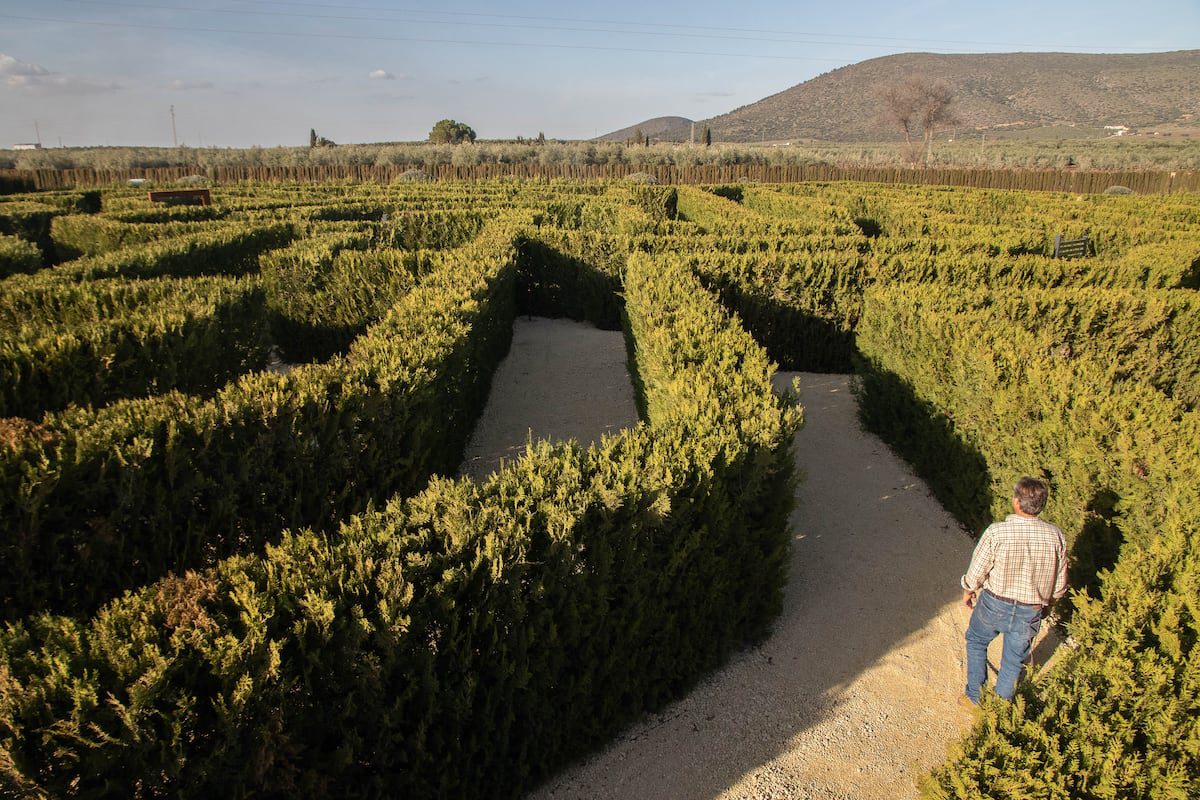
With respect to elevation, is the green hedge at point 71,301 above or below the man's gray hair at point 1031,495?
above

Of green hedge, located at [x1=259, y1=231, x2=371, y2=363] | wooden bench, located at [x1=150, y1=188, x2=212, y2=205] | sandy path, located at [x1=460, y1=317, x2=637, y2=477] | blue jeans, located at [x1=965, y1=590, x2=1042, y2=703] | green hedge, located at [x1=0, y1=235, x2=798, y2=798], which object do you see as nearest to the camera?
green hedge, located at [x1=0, y1=235, x2=798, y2=798]

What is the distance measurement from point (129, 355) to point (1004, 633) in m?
8.08

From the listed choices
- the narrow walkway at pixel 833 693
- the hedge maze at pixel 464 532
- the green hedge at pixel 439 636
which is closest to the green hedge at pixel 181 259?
the hedge maze at pixel 464 532

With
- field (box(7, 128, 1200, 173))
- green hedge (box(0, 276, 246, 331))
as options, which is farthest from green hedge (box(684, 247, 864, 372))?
field (box(7, 128, 1200, 173))

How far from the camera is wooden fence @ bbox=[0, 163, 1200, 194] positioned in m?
34.9

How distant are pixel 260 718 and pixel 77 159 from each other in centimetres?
6462

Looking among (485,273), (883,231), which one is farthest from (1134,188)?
(485,273)

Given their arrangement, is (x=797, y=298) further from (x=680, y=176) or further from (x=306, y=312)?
(x=680, y=176)

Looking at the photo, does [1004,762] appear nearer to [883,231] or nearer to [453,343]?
[453,343]

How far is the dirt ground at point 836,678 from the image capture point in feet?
12.4

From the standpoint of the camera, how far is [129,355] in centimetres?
678

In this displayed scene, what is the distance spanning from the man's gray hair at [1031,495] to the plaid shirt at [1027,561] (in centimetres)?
8

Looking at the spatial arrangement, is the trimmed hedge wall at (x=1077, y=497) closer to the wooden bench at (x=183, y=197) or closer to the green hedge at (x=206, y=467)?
the green hedge at (x=206, y=467)

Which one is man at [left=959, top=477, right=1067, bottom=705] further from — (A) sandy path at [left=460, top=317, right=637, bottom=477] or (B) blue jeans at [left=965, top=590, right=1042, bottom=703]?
(A) sandy path at [left=460, top=317, right=637, bottom=477]
